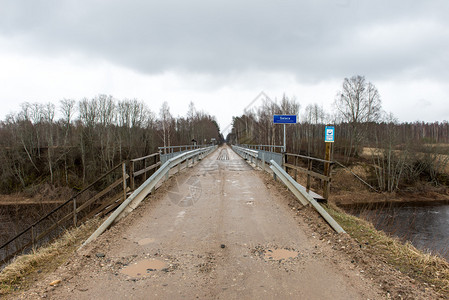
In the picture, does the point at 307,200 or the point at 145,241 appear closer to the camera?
the point at 145,241

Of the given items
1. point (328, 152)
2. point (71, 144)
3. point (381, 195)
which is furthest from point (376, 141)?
point (71, 144)

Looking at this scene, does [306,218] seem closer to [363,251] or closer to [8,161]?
[363,251]

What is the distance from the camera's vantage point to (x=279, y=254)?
13.4 ft

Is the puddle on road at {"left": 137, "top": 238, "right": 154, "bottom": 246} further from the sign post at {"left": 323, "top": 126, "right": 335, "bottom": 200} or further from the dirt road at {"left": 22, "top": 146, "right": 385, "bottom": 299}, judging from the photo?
the sign post at {"left": 323, "top": 126, "right": 335, "bottom": 200}

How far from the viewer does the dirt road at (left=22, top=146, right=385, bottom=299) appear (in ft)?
9.98

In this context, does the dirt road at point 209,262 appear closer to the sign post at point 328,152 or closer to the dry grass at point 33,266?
the dry grass at point 33,266

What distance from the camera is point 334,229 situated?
16.1 ft

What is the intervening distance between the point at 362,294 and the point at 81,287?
341 cm

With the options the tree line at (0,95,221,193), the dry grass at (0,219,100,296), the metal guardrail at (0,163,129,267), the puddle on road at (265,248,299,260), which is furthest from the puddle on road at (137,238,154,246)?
the tree line at (0,95,221,193)

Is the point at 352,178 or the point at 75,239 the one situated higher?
the point at 75,239

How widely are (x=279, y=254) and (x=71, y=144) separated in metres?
46.5

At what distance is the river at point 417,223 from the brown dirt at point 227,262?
927 centimetres

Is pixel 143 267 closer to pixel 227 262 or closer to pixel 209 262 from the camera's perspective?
pixel 209 262

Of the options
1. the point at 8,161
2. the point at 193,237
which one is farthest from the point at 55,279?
the point at 8,161
